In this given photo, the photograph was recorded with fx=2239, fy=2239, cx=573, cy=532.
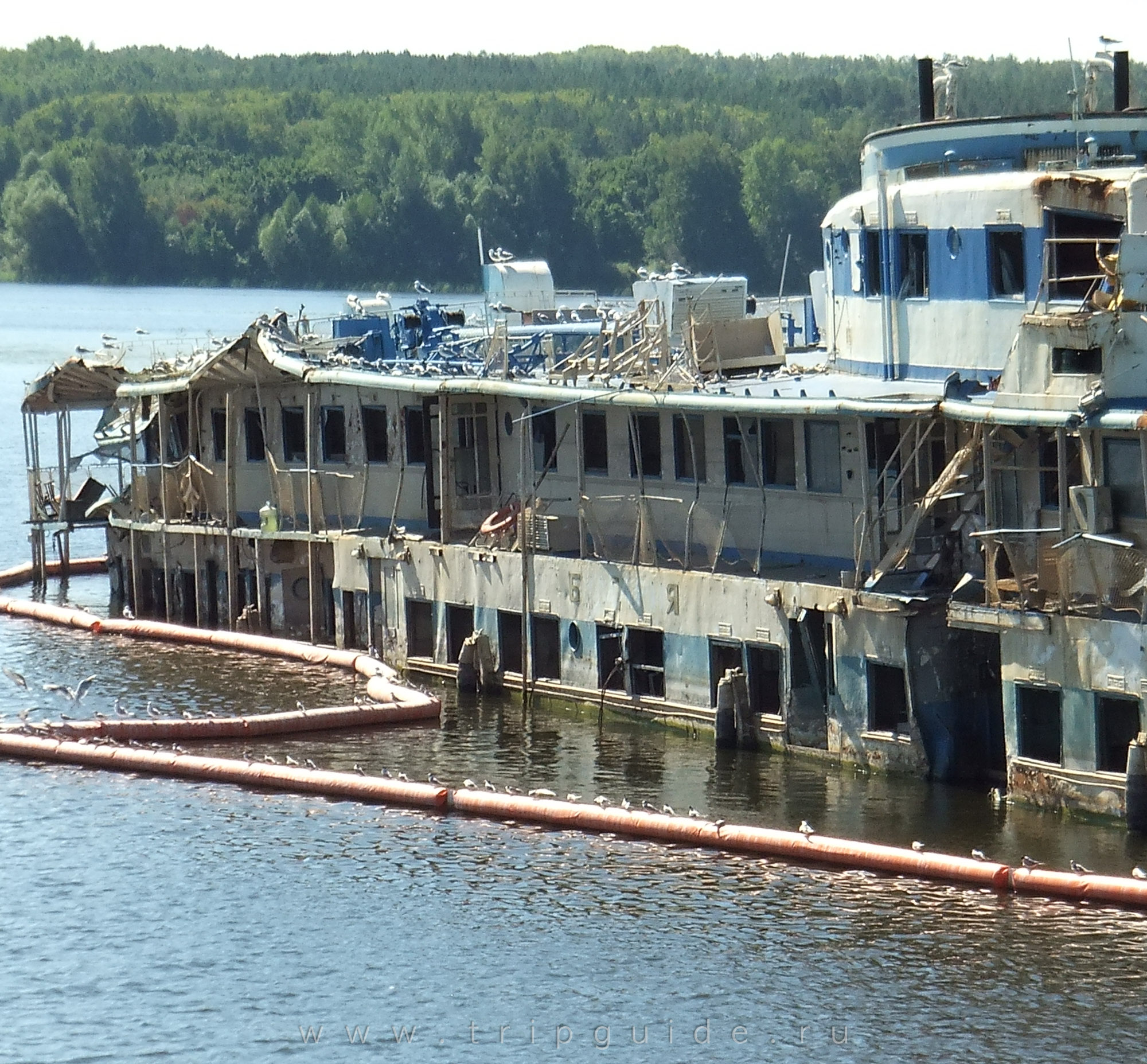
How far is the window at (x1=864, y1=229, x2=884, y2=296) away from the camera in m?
41.5

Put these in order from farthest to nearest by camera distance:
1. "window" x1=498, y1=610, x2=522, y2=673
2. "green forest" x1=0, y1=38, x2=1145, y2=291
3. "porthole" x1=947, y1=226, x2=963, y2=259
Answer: "green forest" x1=0, y1=38, x2=1145, y2=291
"window" x1=498, y1=610, x2=522, y2=673
"porthole" x1=947, y1=226, x2=963, y2=259

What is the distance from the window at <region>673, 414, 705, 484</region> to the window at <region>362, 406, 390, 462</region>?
8.95 metres

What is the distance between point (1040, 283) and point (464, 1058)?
613 inches

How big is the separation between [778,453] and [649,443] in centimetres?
346

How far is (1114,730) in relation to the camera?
1307 inches

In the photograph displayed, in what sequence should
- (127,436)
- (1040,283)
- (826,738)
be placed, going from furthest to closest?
(127,436), (826,738), (1040,283)

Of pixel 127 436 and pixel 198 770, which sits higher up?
pixel 127 436

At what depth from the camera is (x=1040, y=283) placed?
34906mm

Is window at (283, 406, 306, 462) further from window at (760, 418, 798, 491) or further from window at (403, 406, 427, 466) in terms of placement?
window at (760, 418, 798, 491)

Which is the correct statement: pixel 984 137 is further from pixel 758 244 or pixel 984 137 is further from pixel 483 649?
pixel 758 244

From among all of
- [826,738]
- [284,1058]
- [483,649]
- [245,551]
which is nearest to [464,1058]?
[284,1058]

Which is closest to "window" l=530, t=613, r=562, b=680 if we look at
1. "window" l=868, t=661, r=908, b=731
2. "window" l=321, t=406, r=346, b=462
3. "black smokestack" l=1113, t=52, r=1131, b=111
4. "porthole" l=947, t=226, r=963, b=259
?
"window" l=321, t=406, r=346, b=462

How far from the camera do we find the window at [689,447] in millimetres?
42188

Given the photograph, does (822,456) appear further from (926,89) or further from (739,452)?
(926,89)
